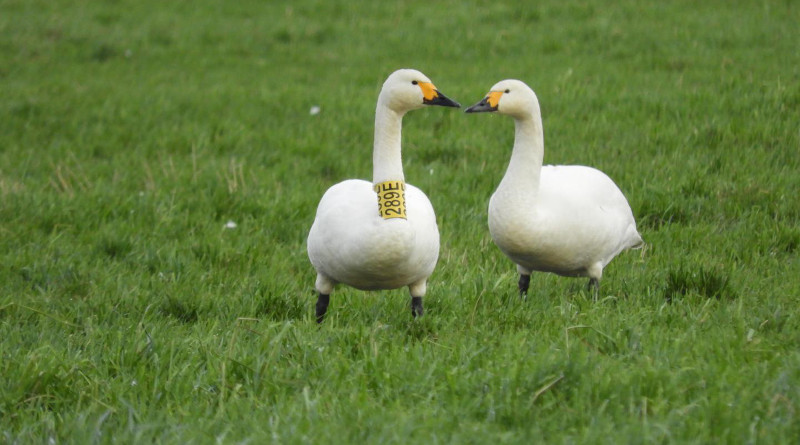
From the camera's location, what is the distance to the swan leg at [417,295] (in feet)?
18.0

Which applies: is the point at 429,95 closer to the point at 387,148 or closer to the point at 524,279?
the point at 387,148

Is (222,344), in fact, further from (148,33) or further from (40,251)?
(148,33)

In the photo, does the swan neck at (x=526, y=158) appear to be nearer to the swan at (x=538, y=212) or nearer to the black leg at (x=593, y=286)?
the swan at (x=538, y=212)

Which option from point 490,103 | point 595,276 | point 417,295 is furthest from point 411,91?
point 595,276

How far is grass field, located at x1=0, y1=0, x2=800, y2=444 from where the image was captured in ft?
12.6

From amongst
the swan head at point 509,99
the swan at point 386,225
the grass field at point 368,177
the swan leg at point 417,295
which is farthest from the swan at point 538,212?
the swan leg at point 417,295

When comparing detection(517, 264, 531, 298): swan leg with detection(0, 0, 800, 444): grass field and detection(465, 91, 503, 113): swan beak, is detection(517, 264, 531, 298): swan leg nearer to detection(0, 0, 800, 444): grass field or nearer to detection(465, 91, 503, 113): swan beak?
detection(0, 0, 800, 444): grass field

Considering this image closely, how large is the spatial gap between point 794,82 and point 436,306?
529 centimetres

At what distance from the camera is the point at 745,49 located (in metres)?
10.8

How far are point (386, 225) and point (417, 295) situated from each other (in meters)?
0.63

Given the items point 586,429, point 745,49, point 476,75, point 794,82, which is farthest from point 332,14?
point 586,429

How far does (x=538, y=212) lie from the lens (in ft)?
18.2

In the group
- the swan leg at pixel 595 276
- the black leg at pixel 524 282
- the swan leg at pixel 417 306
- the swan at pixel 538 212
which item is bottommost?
the black leg at pixel 524 282

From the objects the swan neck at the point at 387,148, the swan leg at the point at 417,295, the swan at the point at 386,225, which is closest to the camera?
the swan at the point at 386,225
